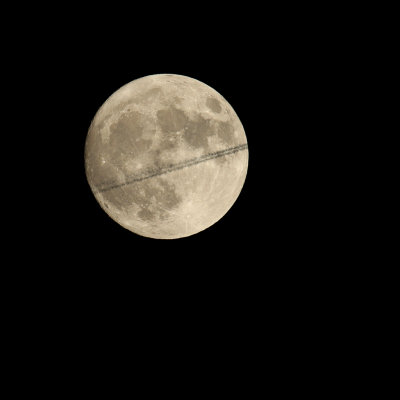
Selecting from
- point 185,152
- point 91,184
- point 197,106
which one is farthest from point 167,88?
point 91,184

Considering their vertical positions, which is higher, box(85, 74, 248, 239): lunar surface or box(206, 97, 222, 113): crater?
box(206, 97, 222, 113): crater

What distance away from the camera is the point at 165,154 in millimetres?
3748

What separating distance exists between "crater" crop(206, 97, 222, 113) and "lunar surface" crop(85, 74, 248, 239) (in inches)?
0.6

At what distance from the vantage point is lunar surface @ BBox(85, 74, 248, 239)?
3.78m

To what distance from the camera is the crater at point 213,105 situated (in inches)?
161

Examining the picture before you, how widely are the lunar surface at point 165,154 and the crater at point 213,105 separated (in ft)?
0.05

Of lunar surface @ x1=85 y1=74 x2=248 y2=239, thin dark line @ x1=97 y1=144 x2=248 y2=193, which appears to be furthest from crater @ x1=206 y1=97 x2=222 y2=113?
thin dark line @ x1=97 y1=144 x2=248 y2=193

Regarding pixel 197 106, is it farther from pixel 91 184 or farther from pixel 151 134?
pixel 91 184

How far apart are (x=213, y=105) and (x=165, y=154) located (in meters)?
0.85

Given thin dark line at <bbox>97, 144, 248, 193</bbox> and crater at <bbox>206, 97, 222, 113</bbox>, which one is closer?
thin dark line at <bbox>97, 144, 248, 193</bbox>

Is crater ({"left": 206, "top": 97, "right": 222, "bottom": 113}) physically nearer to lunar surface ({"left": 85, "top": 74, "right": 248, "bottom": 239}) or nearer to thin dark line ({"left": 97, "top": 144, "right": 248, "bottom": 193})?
lunar surface ({"left": 85, "top": 74, "right": 248, "bottom": 239})

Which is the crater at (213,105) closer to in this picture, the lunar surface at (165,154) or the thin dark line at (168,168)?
the lunar surface at (165,154)

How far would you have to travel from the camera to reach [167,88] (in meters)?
4.04

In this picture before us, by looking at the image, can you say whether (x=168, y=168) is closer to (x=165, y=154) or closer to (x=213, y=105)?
(x=165, y=154)
